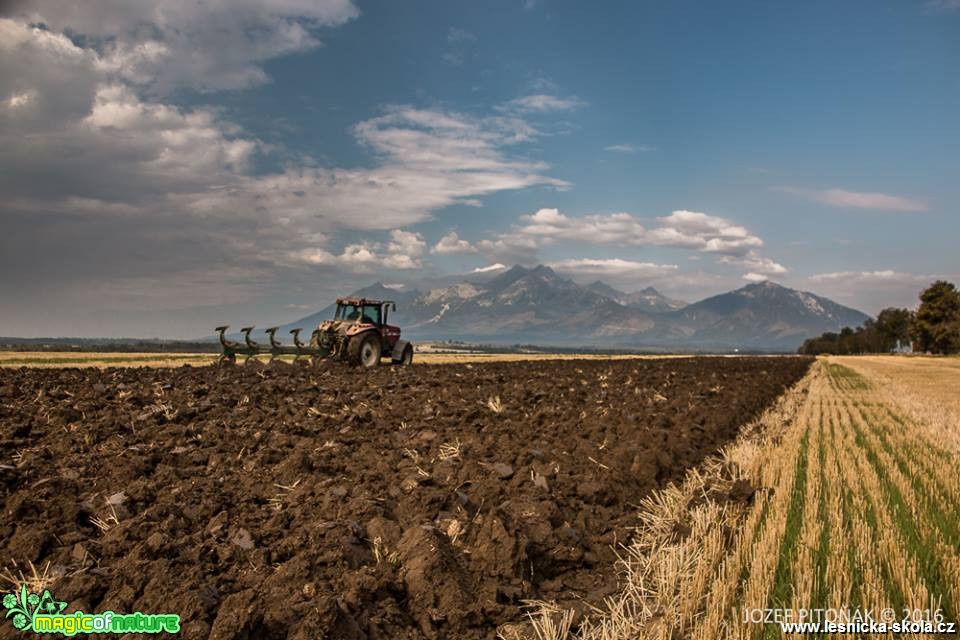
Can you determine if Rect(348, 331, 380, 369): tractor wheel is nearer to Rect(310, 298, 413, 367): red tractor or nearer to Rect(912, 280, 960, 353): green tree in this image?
Rect(310, 298, 413, 367): red tractor

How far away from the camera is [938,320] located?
10156 cm

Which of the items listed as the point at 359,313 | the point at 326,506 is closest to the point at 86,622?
the point at 326,506

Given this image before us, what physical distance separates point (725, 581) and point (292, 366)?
20.2m

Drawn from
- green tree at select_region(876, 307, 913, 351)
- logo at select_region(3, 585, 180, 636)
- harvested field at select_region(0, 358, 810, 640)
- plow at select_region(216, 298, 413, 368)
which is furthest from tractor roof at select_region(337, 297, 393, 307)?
green tree at select_region(876, 307, 913, 351)

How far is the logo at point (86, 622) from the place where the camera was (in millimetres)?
4129

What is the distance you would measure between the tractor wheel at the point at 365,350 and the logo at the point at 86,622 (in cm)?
2020

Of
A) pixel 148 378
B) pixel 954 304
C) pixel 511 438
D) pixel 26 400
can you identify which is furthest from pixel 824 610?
pixel 954 304

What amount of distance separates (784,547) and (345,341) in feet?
68.0

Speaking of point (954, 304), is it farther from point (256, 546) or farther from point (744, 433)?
point (256, 546)

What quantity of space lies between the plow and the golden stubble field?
55.2 feet

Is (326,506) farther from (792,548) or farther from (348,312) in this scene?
(348,312)

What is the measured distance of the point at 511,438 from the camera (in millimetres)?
10312

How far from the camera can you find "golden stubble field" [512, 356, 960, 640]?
15.8 feet

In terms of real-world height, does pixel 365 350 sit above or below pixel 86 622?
A: above
